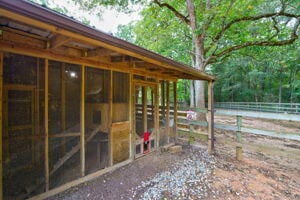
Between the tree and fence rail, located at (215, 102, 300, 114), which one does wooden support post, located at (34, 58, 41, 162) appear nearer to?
the tree

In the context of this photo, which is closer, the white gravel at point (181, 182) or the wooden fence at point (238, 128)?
the white gravel at point (181, 182)

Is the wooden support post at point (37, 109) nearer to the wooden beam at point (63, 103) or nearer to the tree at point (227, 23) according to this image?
the wooden beam at point (63, 103)

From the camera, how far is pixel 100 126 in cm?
327

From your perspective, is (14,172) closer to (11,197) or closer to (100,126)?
(11,197)

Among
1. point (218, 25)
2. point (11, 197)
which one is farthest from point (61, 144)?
point (218, 25)

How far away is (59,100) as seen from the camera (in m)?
2.83

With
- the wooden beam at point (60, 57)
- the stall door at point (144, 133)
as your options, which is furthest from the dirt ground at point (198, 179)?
the wooden beam at point (60, 57)

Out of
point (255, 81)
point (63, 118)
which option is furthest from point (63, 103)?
A: point (255, 81)

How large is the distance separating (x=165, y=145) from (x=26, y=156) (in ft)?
11.5

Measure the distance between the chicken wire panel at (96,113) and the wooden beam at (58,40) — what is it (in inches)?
35.8

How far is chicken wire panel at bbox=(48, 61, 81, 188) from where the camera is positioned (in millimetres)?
2689

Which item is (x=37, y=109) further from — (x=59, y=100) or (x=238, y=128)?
(x=238, y=128)

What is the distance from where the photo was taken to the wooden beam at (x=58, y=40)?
76.1 inches

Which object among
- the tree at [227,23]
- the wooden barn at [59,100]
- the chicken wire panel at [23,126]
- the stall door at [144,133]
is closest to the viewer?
the wooden barn at [59,100]
